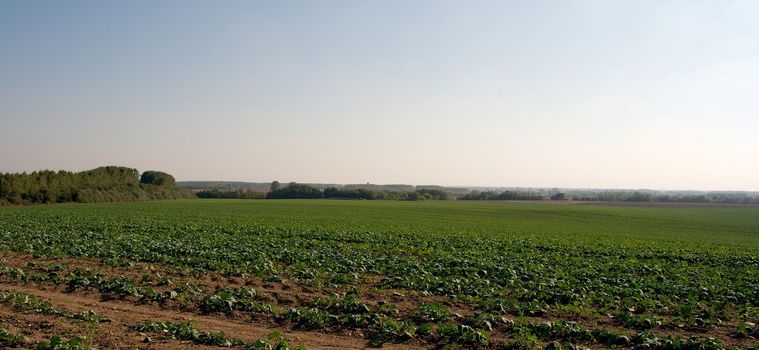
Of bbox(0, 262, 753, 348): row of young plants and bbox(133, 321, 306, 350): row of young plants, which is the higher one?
bbox(133, 321, 306, 350): row of young plants

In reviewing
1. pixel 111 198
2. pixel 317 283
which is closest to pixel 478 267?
pixel 317 283

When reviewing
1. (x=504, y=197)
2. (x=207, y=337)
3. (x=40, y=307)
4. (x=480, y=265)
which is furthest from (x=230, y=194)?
(x=207, y=337)

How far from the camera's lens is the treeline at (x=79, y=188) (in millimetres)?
73188

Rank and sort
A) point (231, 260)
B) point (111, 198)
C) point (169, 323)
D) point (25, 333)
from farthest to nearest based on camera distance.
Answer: point (111, 198) → point (231, 260) → point (169, 323) → point (25, 333)

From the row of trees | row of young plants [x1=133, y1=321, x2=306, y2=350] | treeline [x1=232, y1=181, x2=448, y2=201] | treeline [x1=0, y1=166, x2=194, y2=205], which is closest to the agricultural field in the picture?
row of young plants [x1=133, y1=321, x2=306, y2=350]

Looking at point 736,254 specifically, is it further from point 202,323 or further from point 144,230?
point 144,230

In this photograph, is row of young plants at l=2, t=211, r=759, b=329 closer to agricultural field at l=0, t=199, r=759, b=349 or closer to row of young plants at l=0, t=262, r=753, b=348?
agricultural field at l=0, t=199, r=759, b=349

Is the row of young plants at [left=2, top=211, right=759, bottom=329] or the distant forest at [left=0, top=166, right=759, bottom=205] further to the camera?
the distant forest at [left=0, top=166, right=759, bottom=205]

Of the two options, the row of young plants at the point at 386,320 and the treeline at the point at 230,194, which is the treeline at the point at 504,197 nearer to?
the treeline at the point at 230,194

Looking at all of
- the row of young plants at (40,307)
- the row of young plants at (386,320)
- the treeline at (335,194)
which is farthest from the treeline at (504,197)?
the row of young plants at (40,307)

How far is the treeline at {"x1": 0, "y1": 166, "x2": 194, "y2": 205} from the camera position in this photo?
7319 centimetres

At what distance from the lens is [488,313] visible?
12.7m

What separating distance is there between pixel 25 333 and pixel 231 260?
10595 millimetres

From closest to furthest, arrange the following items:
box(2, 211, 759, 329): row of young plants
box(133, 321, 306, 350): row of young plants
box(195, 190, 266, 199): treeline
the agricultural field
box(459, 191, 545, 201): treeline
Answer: box(133, 321, 306, 350): row of young plants < the agricultural field < box(2, 211, 759, 329): row of young plants < box(195, 190, 266, 199): treeline < box(459, 191, 545, 201): treeline
